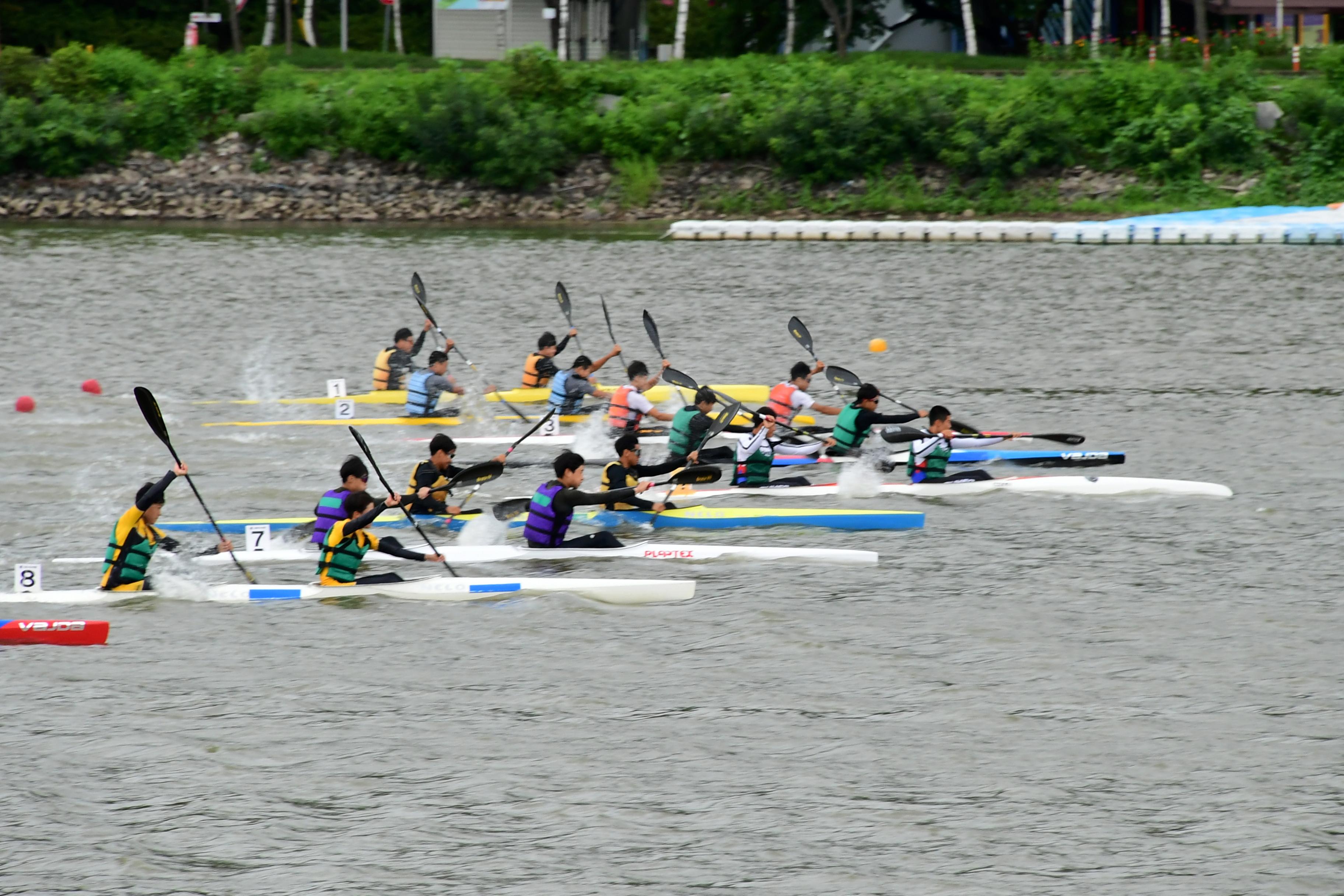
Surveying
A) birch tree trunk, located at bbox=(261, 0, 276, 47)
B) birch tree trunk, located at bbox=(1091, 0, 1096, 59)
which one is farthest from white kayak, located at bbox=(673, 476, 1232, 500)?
birch tree trunk, located at bbox=(261, 0, 276, 47)

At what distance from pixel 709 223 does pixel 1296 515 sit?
24337mm

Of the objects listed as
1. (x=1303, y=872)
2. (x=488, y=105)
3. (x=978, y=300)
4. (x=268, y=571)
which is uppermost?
(x=488, y=105)

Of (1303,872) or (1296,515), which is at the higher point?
(1296,515)

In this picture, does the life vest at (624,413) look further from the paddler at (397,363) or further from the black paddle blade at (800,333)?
the paddler at (397,363)

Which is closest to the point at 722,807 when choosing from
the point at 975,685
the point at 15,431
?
the point at 975,685

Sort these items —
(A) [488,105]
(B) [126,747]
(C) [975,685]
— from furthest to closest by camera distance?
1. (A) [488,105]
2. (C) [975,685]
3. (B) [126,747]

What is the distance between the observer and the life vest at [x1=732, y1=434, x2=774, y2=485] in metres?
15.6

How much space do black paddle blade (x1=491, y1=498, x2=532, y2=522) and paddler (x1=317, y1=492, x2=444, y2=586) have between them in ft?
5.06

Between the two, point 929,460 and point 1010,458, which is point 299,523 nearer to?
point 929,460

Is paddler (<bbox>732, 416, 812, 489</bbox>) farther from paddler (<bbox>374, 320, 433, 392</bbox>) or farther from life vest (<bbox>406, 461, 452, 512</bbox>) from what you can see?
paddler (<bbox>374, 320, 433, 392</bbox>)

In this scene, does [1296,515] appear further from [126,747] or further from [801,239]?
[801,239]

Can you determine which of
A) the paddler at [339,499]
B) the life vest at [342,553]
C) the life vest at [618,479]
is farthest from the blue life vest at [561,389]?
the life vest at [342,553]

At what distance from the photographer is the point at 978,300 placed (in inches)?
1141

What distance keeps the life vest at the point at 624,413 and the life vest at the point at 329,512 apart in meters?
5.30
